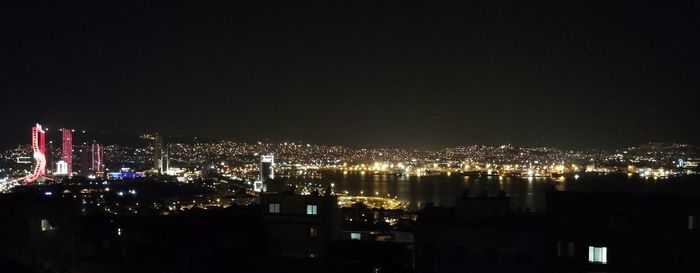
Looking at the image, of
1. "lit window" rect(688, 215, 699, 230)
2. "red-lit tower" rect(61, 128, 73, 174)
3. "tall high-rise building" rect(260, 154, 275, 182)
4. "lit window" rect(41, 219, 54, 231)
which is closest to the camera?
"lit window" rect(688, 215, 699, 230)

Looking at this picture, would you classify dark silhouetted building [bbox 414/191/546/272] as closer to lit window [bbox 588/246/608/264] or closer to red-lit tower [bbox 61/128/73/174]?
lit window [bbox 588/246/608/264]

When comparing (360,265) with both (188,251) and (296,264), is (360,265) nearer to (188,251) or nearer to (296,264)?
(296,264)

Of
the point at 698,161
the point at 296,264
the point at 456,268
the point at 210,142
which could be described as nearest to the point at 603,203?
the point at 456,268

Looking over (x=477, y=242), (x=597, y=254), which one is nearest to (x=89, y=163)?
(x=477, y=242)

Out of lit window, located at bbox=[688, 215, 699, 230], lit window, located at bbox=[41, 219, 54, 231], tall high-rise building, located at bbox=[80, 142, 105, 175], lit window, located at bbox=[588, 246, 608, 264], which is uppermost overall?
lit window, located at bbox=[688, 215, 699, 230]

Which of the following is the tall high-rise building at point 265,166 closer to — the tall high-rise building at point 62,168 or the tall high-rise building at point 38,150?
the tall high-rise building at point 62,168

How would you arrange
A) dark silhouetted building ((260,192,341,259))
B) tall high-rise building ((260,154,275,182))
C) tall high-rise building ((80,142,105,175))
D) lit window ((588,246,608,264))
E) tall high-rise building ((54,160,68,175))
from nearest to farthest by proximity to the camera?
lit window ((588,246,608,264)) < dark silhouetted building ((260,192,341,259)) < tall high-rise building ((260,154,275,182)) < tall high-rise building ((54,160,68,175)) < tall high-rise building ((80,142,105,175))

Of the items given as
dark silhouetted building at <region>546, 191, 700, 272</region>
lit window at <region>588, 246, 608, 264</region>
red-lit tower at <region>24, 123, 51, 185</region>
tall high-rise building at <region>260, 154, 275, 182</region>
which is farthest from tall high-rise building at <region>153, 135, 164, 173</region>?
lit window at <region>588, 246, 608, 264</region>

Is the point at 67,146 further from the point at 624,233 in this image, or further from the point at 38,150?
the point at 624,233
